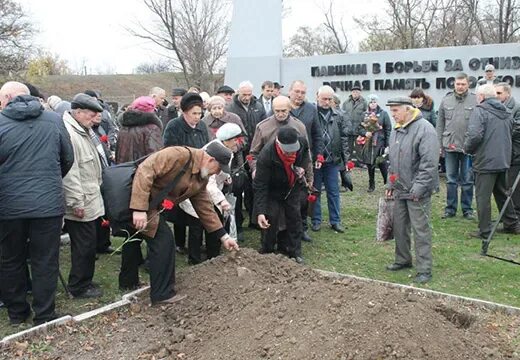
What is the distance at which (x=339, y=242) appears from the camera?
7785mm

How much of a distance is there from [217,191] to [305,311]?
183 cm

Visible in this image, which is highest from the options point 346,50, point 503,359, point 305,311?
point 346,50

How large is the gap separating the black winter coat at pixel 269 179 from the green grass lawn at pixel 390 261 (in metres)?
0.95

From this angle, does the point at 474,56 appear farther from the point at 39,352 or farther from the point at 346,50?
the point at 346,50

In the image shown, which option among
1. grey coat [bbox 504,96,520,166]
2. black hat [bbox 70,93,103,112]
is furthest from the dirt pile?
grey coat [bbox 504,96,520,166]

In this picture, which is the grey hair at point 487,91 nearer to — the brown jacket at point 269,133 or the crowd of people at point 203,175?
the crowd of people at point 203,175

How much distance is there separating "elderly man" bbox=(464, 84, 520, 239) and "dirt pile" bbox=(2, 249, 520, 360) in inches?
112

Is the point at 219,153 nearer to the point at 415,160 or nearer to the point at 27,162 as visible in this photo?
the point at 27,162

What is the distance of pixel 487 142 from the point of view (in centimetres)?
755

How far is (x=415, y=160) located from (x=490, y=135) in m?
2.09

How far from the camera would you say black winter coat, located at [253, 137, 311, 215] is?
6500 mm

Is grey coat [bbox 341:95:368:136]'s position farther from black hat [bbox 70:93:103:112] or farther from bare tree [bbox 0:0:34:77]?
bare tree [bbox 0:0:34:77]

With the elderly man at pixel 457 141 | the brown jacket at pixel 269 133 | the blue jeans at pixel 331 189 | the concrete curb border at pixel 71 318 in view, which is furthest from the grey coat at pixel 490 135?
the concrete curb border at pixel 71 318

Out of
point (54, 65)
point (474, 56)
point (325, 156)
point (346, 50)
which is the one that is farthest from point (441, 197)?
point (54, 65)
